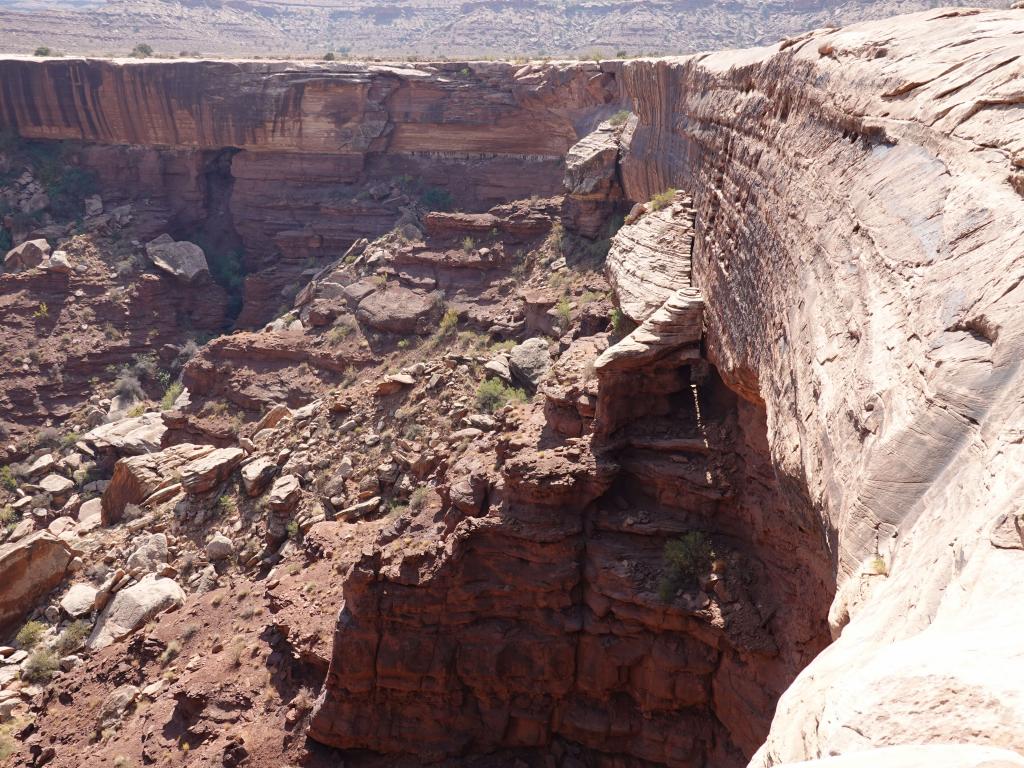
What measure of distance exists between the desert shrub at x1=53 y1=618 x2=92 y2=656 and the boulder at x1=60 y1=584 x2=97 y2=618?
0.33 meters

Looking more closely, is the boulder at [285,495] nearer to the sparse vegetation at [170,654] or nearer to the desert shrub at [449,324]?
the sparse vegetation at [170,654]

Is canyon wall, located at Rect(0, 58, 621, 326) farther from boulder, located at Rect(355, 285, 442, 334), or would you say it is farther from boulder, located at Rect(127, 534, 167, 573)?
boulder, located at Rect(127, 534, 167, 573)

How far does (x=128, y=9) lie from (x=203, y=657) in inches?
2627

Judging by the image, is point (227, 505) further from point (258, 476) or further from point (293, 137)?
point (293, 137)

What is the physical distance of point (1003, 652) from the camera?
211 cm

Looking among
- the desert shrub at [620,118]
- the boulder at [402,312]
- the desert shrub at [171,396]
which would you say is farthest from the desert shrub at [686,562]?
the desert shrub at [171,396]

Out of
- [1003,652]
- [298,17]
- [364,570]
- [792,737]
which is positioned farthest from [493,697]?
[298,17]

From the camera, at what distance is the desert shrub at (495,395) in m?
13.5

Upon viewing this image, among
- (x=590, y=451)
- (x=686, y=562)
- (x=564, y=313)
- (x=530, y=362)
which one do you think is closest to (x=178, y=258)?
(x=564, y=313)

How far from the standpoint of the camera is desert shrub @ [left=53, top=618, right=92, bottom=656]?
1359 centimetres

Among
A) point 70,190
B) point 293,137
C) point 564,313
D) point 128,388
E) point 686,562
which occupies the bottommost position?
point 128,388

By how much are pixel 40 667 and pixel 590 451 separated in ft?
32.0

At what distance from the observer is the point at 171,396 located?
22.1 m

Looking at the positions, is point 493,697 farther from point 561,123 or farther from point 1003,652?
point 561,123
